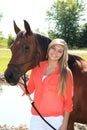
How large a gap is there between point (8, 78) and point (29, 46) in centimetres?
41

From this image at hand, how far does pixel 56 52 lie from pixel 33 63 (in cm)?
39

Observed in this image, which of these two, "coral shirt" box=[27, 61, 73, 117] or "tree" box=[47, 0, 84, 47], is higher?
"coral shirt" box=[27, 61, 73, 117]

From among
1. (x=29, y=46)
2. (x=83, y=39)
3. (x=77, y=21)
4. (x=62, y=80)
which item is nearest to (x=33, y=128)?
(x=62, y=80)

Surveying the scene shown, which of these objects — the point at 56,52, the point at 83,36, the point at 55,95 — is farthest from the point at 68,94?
the point at 83,36

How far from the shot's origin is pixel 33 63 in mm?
3961

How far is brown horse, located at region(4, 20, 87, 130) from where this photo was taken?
386 centimetres

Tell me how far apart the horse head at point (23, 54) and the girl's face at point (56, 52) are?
0.30 meters

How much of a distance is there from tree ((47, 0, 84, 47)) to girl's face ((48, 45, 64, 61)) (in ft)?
153

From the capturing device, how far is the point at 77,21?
55438 millimetres

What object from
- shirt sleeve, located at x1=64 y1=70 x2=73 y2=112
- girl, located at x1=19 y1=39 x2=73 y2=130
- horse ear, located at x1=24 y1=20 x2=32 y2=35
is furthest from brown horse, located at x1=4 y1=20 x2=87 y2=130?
shirt sleeve, located at x1=64 y1=70 x2=73 y2=112

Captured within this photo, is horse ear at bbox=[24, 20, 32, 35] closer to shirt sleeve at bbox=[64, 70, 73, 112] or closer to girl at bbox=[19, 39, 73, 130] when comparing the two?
girl at bbox=[19, 39, 73, 130]

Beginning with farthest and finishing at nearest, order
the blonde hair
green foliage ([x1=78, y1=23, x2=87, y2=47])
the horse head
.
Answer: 1. green foliage ([x1=78, y1=23, x2=87, y2=47])
2. the horse head
3. the blonde hair

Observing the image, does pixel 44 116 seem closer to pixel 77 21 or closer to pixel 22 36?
pixel 22 36

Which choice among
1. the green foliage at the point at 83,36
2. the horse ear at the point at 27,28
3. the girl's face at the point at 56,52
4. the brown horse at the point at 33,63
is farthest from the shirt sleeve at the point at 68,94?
the green foliage at the point at 83,36
